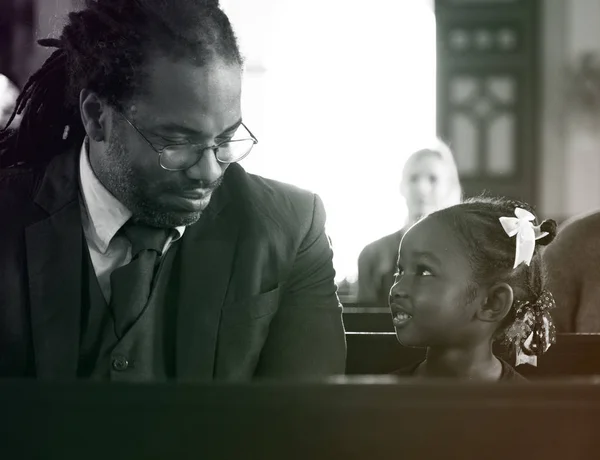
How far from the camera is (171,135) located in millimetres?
919

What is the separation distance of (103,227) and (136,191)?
0.19 feet

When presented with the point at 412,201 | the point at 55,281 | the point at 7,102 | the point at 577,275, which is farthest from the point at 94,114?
the point at 412,201

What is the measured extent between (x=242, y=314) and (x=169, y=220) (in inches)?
5.3

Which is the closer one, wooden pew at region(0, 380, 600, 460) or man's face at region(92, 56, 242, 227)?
wooden pew at region(0, 380, 600, 460)

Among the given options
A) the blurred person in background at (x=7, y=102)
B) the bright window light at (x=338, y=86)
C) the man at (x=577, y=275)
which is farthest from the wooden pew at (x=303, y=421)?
the bright window light at (x=338, y=86)

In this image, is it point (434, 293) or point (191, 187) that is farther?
point (434, 293)

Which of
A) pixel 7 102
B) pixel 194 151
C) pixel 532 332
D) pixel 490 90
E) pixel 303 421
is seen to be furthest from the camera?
pixel 490 90

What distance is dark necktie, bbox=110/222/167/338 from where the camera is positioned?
3.09 feet

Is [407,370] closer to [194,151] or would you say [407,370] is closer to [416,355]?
[416,355]

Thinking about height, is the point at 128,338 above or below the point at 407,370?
above

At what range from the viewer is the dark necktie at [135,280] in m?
0.94

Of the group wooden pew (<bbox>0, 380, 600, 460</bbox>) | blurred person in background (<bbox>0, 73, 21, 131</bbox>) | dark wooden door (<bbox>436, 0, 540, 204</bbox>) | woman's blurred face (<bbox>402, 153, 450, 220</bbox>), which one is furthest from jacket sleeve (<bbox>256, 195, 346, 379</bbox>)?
dark wooden door (<bbox>436, 0, 540, 204</bbox>)

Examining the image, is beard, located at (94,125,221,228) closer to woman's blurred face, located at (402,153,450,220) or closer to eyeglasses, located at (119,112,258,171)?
eyeglasses, located at (119,112,258,171)

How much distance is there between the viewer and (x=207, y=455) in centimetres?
30
